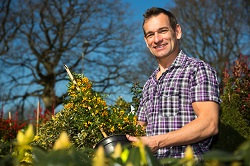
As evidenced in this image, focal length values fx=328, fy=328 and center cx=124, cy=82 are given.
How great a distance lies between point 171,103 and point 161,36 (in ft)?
1.70

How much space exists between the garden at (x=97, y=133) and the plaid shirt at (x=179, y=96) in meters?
0.30

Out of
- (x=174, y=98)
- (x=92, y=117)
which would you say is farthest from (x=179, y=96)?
(x=92, y=117)

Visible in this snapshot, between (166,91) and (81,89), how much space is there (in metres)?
0.76

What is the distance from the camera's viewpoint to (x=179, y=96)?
2.11 metres

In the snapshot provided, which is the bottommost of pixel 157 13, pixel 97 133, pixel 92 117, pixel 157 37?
pixel 97 133

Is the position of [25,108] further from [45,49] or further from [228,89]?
[228,89]

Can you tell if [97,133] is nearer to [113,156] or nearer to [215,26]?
[113,156]

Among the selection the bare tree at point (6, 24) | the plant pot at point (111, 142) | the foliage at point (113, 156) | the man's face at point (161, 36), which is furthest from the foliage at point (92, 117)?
the bare tree at point (6, 24)

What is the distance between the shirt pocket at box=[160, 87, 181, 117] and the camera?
209 cm

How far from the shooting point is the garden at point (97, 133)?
65 centimetres

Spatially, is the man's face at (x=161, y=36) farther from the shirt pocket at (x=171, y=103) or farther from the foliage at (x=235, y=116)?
the foliage at (x=235, y=116)

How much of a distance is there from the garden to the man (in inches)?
7.6

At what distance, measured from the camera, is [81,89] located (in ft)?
8.57

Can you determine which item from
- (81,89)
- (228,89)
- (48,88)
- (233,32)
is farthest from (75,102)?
(233,32)
